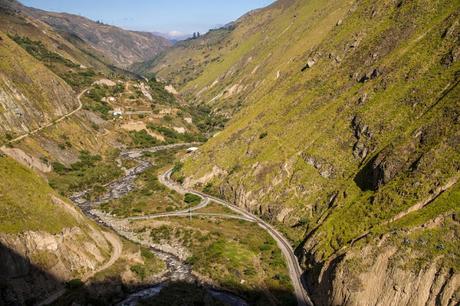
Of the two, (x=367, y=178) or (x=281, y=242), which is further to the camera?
(x=281, y=242)

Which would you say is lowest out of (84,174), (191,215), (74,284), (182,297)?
(182,297)

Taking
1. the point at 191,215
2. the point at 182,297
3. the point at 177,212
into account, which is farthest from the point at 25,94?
the point at 182,297

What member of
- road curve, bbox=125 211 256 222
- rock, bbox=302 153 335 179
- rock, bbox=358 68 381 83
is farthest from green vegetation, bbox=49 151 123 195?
rock, bbox=358 68 381 83

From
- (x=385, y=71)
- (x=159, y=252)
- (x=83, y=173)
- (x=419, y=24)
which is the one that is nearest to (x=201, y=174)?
(x=83, y=173)

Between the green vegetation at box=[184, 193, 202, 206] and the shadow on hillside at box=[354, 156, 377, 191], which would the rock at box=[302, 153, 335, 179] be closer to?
the shadow on hillside at box=[354, 156, 377, 191]

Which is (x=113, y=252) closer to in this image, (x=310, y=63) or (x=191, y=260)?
(x=191, y=260)

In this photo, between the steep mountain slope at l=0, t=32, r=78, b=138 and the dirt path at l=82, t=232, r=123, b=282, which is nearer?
the dirt path at l=82, t=232, r=123, b=282
